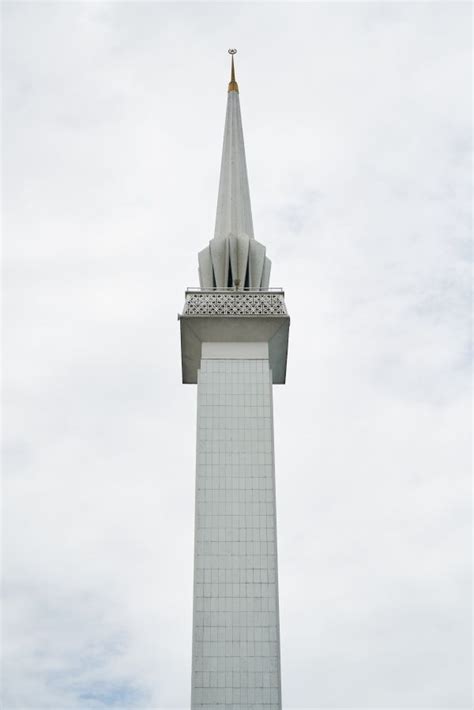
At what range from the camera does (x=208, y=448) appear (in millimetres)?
27828

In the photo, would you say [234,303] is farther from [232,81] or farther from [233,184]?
[232,81]

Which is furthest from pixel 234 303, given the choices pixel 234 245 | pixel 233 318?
pixel 234 245

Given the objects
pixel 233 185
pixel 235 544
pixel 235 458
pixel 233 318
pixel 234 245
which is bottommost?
pixel 235 544

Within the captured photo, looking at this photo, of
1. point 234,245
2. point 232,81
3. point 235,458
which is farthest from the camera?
point 232,81

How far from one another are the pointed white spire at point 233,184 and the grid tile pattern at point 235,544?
510 centimetres

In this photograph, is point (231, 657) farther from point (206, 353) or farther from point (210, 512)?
point (206, 353)

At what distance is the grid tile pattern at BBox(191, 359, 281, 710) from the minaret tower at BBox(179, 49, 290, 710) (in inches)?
1.0

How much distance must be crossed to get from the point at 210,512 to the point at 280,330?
6.13m

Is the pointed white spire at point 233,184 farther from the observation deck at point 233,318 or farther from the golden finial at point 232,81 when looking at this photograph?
the observation deck at point 233,318

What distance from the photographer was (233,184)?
33.2 metres

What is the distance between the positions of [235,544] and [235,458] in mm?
2544

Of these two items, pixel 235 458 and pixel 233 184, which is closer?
pixel 235 458

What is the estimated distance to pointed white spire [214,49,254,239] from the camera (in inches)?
1268

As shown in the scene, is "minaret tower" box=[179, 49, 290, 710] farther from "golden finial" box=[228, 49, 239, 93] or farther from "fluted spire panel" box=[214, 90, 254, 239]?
"golden finial" box=[228, 49, 239, 93]
